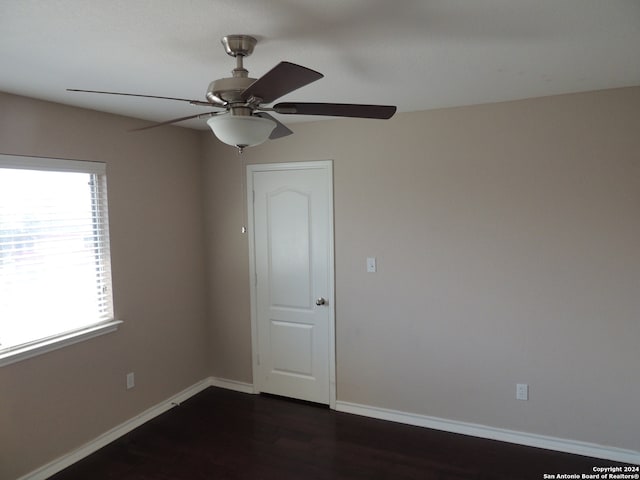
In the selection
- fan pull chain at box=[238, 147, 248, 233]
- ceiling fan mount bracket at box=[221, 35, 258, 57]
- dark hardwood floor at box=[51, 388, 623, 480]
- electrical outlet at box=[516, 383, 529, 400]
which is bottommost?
dark hardwood floor at box=[51, 388, 623, 480]

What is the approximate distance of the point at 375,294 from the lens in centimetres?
343

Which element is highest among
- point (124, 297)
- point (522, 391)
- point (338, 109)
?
point (338, 109)

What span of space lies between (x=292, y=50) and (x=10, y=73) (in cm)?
146

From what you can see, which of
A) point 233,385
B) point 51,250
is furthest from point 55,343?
point 233,385

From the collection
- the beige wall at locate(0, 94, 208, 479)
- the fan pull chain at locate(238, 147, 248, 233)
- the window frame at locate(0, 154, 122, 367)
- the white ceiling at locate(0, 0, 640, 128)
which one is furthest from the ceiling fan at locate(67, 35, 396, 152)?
the fan pull chain at locate(238, 147, 248, 233)

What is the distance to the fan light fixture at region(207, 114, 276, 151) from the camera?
1.60 meters

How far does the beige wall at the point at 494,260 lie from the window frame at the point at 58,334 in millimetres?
1380

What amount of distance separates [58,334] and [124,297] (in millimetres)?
532

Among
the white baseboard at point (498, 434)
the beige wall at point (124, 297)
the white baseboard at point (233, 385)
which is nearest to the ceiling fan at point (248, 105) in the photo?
the beige wall at point (124, 297)

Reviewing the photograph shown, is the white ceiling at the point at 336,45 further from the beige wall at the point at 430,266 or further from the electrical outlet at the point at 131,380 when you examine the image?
the electrical outlet at the point at 131,380

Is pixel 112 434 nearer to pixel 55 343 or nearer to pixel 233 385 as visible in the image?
pixel 55 343

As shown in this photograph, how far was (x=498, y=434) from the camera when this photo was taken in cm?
311

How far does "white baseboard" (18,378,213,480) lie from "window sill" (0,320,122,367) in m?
0.73

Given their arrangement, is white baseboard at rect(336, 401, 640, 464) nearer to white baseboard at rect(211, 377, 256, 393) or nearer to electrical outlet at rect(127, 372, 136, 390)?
white baseboard at rect(211, 377, 256, 393)
